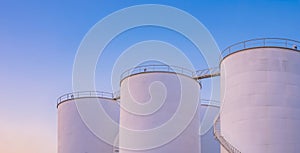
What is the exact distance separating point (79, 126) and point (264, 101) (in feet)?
54.0

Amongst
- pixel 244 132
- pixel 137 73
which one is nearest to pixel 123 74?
pixel 137 73

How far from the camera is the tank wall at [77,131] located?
35.9m

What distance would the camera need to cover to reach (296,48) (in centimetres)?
2595

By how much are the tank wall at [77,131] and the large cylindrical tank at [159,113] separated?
259 inches

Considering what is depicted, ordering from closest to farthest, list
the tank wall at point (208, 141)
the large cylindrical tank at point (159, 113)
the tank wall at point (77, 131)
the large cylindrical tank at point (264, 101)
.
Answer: the large cylindrical tank at point (264, 101)
the large cylindrical tank at point (159, 113)
the tank wall at point (77, 131)
the tank wall at point (208, 141)

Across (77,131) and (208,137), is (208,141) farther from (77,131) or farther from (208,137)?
(77,131)

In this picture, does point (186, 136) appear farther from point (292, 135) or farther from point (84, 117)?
point (84, 117)

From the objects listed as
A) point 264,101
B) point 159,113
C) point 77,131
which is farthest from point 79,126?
point 264,101

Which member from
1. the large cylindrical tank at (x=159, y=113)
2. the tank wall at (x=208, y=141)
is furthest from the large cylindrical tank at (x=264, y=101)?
the tank wall at (x=208, y=141)

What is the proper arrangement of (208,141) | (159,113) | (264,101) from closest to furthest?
(264,101), (159,113), (208,141)

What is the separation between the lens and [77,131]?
36312 mm

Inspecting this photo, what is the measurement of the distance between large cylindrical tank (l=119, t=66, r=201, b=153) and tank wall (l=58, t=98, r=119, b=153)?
21.6 ft

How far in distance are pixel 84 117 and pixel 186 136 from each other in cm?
1011

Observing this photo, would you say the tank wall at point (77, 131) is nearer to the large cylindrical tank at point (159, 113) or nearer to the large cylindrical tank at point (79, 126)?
the large cylindrical tank at point (79, 126)
